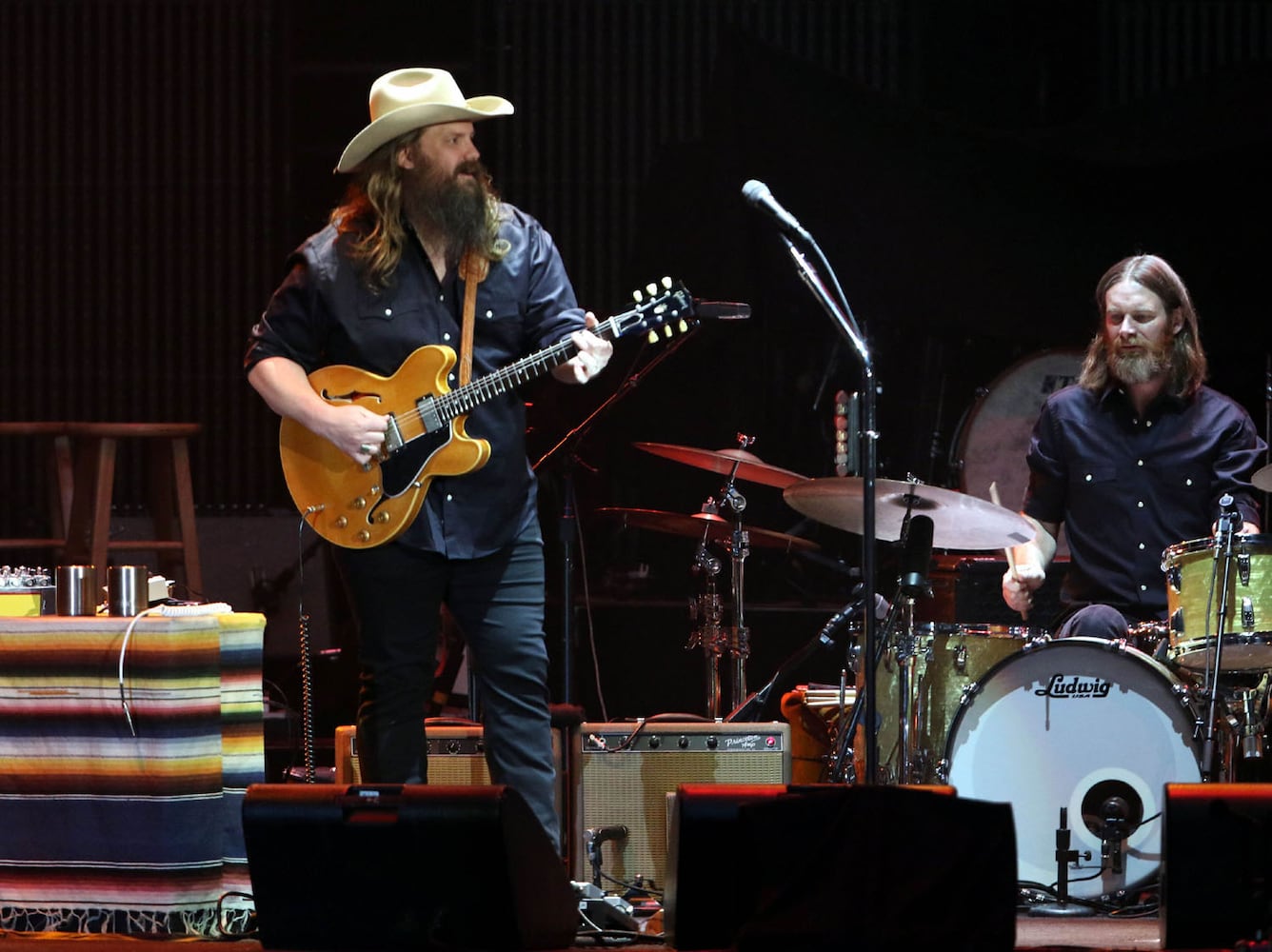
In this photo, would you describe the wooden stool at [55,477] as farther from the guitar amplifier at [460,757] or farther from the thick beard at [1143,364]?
the thick beard at [1143,364]

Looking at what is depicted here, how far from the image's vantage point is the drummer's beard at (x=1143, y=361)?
17.1 feet

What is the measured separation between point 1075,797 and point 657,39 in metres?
4.37

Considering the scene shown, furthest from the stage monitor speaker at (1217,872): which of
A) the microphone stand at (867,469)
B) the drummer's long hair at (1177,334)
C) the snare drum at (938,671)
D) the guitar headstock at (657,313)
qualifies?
the drummer's long hair at (1177,334)

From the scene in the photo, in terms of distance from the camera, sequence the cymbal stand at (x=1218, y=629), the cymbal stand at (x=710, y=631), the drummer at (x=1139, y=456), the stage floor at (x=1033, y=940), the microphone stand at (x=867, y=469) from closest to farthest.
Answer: the stage floor at (x=1033, y=940)
the microphone stand at (x=867, y=469)
the cymbal stand at (x=1218, y=629)
the drummer at (x=1139, y=456)
the cymbal stand at (x=710, y=631)

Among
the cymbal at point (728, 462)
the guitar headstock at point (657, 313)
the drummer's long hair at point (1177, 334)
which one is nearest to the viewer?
the guitar headstock at point (657, 313)

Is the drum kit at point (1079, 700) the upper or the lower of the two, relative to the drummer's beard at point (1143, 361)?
lower

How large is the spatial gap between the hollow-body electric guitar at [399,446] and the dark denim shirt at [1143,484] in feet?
6.69

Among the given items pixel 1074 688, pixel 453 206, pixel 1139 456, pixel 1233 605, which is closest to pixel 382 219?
pixel 453 206

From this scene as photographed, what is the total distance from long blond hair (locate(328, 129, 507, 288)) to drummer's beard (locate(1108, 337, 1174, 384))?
2.17 metres

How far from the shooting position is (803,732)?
18.7 feet

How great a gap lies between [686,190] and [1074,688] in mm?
3621

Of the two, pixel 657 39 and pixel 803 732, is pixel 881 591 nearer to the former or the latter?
pixel 803 732

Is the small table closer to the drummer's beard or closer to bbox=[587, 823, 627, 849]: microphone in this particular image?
bbox=[587, 823, 627, 849]: microphone

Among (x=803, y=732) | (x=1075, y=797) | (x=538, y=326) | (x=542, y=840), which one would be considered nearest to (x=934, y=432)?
(x=803, y=732)
